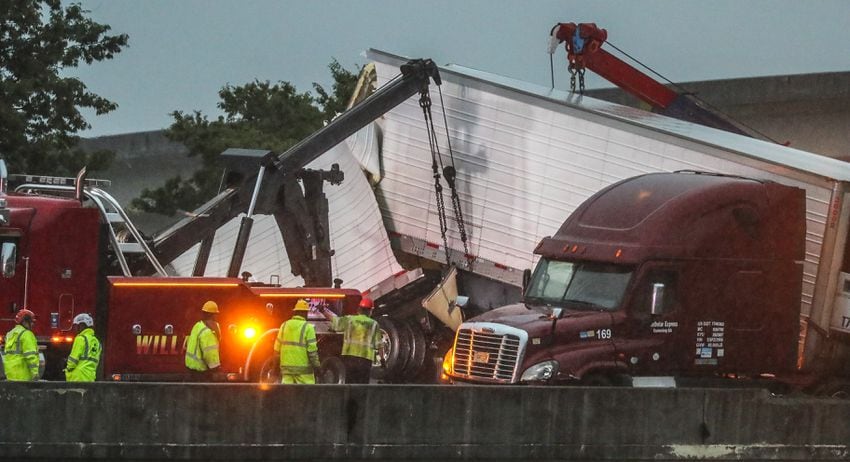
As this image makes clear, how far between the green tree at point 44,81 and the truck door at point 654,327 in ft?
77.5

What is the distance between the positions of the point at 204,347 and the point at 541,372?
433cm

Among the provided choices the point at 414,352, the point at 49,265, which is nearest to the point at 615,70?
the point at 414,352

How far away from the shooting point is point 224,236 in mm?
28875

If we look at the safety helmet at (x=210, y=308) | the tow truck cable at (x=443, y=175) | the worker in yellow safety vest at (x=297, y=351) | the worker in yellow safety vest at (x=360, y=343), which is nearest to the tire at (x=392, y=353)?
the tow truck cable at (x=443, y=175)

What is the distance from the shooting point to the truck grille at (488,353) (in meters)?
19.0

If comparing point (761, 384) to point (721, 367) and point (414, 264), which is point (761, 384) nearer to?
point (721, 367)

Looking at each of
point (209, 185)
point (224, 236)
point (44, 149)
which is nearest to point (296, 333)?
point (224, 236)

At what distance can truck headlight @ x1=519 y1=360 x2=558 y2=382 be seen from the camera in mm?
18688

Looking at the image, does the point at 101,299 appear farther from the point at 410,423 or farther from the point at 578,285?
the point at 410,423

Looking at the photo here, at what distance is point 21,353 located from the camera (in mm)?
17422

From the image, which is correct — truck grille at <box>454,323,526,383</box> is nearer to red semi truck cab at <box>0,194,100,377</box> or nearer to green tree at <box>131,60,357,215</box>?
red semi truck cab at <box>0,194,100,377</box>

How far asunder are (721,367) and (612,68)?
583 inches

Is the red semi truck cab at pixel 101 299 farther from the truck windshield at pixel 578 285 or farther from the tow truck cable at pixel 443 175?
the tow truck cable at pixel 443 175

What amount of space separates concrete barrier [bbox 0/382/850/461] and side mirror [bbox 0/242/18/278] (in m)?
7.54
